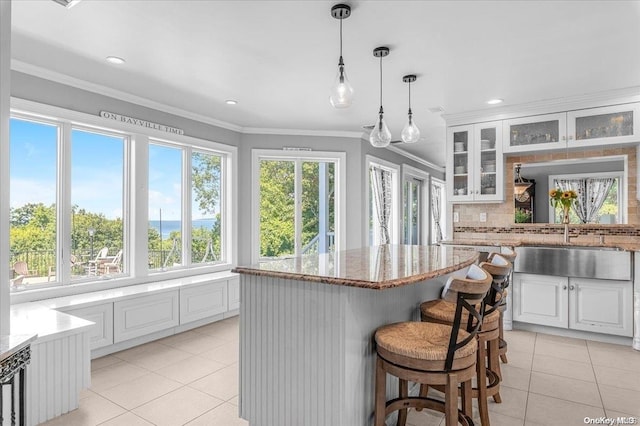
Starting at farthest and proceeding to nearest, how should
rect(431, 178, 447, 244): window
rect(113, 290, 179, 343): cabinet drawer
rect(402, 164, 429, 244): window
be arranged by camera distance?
rect(431, 178, 447, 244): window < rect(402, 164, 429, 244): window < rect(113, 290, 179, 343): cabinet drawer

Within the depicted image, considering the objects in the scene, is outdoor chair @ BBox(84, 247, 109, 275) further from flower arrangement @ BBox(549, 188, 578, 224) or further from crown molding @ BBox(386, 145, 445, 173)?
flower arrangement @ BBox(549, 188, 578, 224)

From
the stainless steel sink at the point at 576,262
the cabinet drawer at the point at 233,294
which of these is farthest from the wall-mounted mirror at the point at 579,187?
the cabinet drawer at the point at 233,294

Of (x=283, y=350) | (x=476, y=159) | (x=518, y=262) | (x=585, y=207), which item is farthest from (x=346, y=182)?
(x=283, y=350)

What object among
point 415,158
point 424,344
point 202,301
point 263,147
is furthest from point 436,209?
point 424,344

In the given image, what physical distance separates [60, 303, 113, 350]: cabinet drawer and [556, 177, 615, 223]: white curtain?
516 cm

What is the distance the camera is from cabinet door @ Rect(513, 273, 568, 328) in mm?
3961

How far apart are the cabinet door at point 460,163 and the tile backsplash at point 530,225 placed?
276 mm

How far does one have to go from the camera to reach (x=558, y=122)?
4223 mm

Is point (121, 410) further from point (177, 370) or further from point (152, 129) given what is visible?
point (152, 129)

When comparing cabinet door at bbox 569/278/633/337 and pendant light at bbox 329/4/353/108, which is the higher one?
pendant light at bbox 329/4/353/108

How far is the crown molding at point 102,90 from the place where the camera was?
3248 millimetres

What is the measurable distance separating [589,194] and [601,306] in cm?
131

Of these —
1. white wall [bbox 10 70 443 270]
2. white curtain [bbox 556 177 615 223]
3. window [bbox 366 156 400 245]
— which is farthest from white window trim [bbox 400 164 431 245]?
white curtain [bbox 556 177 615 223]

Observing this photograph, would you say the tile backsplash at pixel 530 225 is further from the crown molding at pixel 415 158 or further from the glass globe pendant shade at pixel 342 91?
the glass globe pendant shade at pixel 342 91
